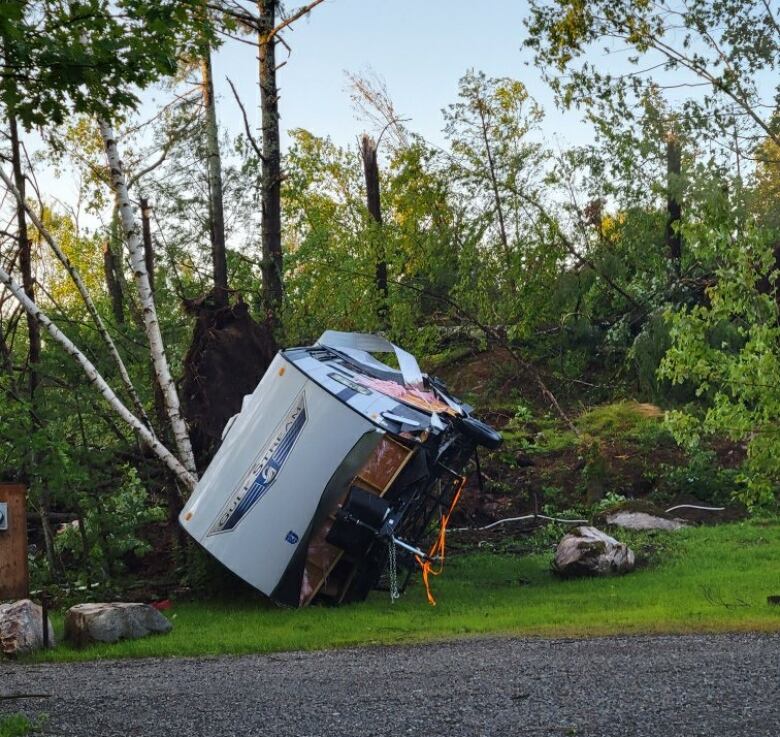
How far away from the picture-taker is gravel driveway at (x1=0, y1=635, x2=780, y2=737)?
6109 mm

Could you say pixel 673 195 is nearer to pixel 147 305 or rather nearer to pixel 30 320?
pixel 147 305

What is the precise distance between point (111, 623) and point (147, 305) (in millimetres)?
5351

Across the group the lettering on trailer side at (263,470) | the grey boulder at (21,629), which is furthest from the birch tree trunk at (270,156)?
the grey boulder at (21,629)

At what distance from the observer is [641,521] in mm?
17625

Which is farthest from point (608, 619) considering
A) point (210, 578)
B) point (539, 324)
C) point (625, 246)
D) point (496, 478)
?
point (625, 246)

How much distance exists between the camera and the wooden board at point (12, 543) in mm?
12414

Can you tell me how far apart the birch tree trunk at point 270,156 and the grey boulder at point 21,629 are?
930 centimetres

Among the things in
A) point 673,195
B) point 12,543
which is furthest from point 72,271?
point 673,195

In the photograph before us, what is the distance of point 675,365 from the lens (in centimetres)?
1172

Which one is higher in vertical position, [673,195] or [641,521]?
[673,195]

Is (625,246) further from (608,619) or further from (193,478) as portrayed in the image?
(608,619)

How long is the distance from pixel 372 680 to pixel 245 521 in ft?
15.0

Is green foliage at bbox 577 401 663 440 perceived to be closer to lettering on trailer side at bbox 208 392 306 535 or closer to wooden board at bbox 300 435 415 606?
wooden board at bbox 300 435 415 606

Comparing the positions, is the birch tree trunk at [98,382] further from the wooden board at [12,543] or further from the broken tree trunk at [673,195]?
the broken tree trunk at [673,195]
